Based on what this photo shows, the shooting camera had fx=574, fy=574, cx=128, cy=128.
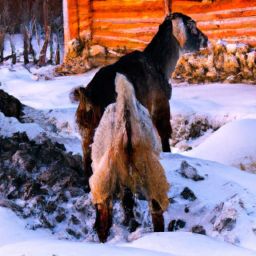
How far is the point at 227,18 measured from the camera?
1494cm

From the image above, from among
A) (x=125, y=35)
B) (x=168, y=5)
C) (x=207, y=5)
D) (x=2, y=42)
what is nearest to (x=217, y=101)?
(x=207, y=5)

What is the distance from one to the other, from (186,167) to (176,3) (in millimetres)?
10797

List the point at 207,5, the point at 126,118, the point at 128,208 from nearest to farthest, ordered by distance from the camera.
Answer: the point at 126,118 < the point at 128,208 < the point at 207,5

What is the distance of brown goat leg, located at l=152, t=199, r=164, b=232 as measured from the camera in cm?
447

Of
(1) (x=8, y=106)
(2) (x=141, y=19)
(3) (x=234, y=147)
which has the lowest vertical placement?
(3) (x=234, y=147)

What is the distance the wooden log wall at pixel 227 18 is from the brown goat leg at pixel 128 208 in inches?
398

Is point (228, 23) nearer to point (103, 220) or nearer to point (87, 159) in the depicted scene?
point (87, 159)

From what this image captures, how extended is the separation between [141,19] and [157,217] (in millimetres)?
12797

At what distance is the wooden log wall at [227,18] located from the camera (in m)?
14.6

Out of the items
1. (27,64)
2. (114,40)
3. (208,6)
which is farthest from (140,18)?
(27,64)

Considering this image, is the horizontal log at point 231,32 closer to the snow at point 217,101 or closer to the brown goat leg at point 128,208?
the snow at point 217,101

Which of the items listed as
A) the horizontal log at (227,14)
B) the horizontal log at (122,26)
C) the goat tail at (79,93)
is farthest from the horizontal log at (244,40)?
the goat tail at (79,93)

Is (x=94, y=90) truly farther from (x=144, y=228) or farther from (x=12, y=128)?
(x=12, y=128)

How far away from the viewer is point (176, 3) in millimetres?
15883
